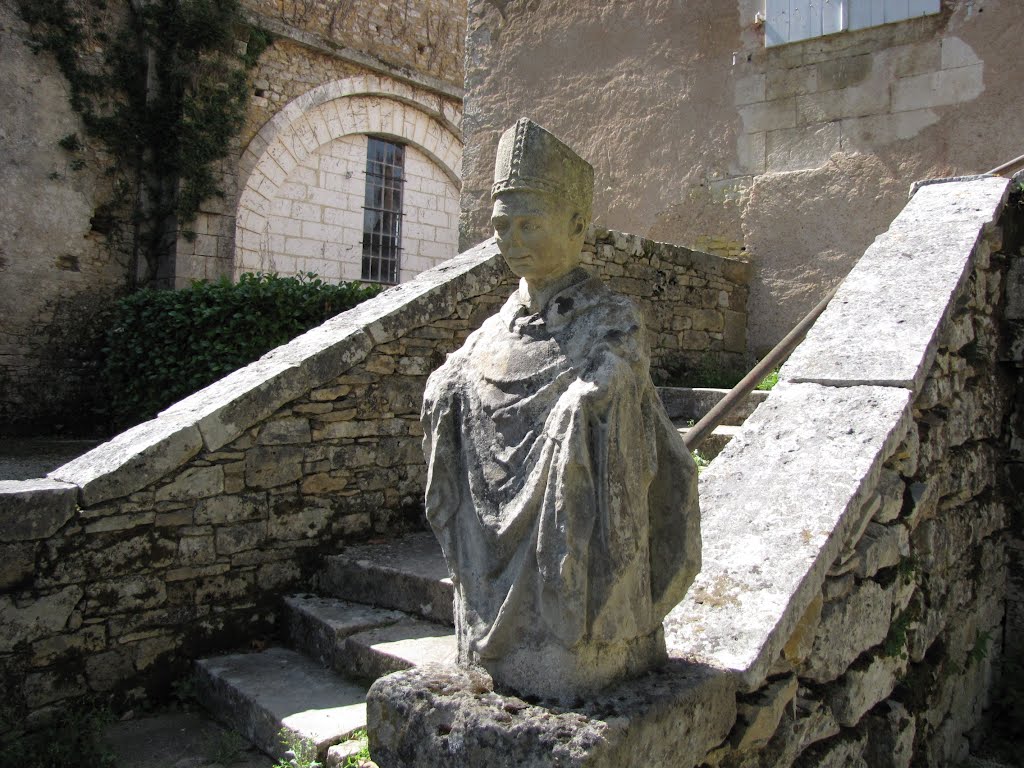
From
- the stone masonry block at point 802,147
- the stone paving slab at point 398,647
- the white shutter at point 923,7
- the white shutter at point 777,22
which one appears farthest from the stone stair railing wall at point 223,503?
the white shutter at point 923,7

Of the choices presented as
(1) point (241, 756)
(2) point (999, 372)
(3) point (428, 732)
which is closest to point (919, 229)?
(2) point (999, 372)

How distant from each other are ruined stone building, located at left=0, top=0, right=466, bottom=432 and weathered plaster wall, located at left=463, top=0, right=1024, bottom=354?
3.83 m

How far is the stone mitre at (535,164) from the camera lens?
1965 mm

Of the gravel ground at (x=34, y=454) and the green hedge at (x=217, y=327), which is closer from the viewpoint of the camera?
the gravel ground at (x=34, y=454)

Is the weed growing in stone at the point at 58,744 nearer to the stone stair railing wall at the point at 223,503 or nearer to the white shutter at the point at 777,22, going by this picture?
the stone stair railing wall at the point at 223,503

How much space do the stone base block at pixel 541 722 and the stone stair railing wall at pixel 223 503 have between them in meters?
2.39

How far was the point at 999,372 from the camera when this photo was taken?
4289 mm

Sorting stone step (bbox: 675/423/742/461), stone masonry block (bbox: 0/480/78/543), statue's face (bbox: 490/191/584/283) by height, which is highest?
statue's face (bbox: 490/191/584/283)

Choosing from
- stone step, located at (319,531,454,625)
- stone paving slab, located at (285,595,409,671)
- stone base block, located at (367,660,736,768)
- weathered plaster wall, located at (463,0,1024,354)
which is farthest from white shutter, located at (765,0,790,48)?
stone base block, located at (367,660,736,768)

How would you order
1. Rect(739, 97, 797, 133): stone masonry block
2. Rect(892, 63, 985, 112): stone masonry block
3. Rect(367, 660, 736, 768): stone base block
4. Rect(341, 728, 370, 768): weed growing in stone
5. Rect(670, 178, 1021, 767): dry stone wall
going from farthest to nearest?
Rect(739, 97, 797, 133): stone masonry block, Rect(892, 63, 985, 112): stone masonry block, Rect(341, 728, 370, 768): weed growing in stone, Rect(670, 178, 1021, 767): dry stone wall, Rect(367, 660, 736, 768): stone base block

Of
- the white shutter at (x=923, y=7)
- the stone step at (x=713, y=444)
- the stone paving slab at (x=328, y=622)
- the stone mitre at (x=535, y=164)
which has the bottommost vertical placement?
the stone paving slab at (x=328, y=622)

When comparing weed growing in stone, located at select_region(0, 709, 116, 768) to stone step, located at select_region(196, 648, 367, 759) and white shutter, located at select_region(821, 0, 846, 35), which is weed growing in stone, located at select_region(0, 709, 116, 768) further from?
white shutter, located at select_region(821, 0, 846, 35)

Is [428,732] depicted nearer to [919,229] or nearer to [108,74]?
[919,229]

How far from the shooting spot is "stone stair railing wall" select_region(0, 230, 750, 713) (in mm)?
3664
